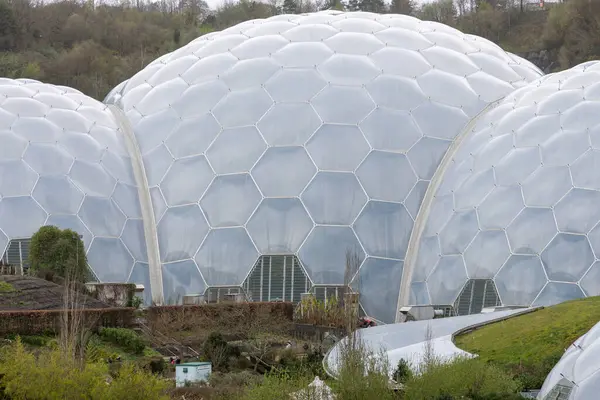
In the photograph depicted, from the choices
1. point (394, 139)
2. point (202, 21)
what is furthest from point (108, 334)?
point (202, 21)

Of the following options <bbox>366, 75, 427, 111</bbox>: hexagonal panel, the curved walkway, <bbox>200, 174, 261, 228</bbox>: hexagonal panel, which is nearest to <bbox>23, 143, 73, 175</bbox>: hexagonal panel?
<bbox>200, 174, 261, 228</bbox>: hexagonal panel

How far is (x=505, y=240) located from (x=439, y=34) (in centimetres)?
1000

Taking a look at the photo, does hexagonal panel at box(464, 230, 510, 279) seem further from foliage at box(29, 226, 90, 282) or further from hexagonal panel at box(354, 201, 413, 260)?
foliage at box(29, 226, 90, 282)

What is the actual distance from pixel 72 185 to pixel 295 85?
690 cm

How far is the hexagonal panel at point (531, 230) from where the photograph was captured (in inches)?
934

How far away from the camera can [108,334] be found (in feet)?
66.4

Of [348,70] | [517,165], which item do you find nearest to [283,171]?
[348,70]

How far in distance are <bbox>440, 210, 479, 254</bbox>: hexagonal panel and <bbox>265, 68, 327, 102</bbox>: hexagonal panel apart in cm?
570

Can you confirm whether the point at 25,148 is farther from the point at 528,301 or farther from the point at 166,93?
the point at 528,301

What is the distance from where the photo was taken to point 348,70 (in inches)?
1142

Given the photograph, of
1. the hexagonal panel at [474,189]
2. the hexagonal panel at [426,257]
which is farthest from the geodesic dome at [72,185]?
the hexagonal panel at [474,189]

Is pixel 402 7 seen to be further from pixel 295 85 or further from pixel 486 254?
pixel 486 254

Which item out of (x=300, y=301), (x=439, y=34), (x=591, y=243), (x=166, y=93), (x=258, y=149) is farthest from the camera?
(x=439, y=34)

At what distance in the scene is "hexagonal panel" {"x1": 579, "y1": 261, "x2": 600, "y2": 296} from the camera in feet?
74.6
